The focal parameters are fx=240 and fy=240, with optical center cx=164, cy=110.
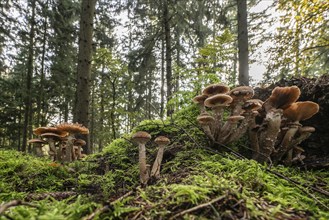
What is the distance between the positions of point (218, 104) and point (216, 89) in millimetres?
212

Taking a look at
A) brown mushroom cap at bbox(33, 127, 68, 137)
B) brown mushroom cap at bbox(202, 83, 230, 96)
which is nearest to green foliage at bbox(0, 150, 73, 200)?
brown mushroom cap at bbox(33, 127, 68, 137)

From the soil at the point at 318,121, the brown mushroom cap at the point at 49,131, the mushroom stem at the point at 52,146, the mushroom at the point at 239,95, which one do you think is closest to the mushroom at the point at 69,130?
the brown mushroom cap at the point at 49,131

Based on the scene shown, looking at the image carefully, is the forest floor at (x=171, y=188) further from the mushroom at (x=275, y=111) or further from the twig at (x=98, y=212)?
the mushroom at (x=275, y=111)

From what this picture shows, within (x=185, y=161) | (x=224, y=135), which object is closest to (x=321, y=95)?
(x=224, y=135)

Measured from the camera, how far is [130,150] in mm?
3430

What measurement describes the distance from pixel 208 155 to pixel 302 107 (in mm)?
1155

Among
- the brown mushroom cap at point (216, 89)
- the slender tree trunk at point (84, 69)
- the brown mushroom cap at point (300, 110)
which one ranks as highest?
the slender tree trunk at point (84, 69)

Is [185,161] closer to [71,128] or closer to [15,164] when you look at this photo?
[71,128]

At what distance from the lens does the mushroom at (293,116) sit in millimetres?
2623

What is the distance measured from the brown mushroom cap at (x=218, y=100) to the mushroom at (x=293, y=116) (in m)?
0.73

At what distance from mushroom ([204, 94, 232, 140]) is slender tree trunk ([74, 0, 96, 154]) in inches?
161

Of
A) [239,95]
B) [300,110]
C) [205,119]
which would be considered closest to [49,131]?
[205,119]

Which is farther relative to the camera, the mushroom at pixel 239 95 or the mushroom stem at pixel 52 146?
the mushroom stem at pixel 52 146

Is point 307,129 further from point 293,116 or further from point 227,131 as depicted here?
point 227,131
